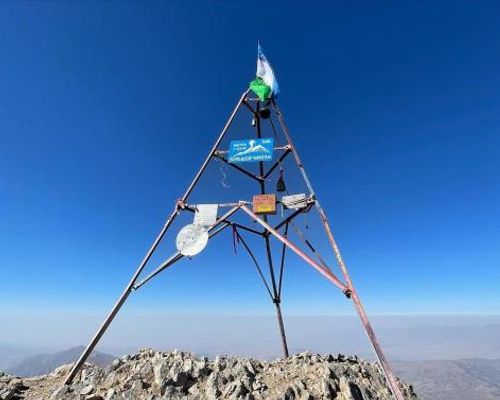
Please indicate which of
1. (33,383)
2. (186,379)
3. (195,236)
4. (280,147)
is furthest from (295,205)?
(33,383)

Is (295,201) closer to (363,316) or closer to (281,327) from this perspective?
(363,316)

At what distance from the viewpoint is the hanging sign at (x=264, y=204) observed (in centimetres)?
1146

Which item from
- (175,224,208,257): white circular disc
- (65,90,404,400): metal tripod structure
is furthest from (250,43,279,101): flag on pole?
(175,224,208,257): white circular disc

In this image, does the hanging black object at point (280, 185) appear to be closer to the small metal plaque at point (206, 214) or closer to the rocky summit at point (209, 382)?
the small metal plaque at point (206, 214)

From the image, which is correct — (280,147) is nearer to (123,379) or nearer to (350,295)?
(350,295)

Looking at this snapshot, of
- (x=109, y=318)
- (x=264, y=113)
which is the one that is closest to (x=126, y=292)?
(x=109, y=318)

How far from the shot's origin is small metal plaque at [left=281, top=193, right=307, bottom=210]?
11367 mm

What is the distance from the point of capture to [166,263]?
1073 centimetres

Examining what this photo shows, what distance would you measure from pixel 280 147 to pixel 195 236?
4.87 m

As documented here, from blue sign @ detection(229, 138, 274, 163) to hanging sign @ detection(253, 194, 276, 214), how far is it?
1860 millimetres

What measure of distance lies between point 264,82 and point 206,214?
6792 millimetres

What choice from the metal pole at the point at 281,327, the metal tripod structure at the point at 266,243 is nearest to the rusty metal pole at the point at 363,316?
the metal tripod structure at the point at 266,243

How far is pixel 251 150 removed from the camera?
Answer: 43.0 ft

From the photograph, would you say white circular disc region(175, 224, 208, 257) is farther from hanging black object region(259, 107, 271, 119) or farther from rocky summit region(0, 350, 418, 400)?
hanging black object region(259, 107, 271, 119)
